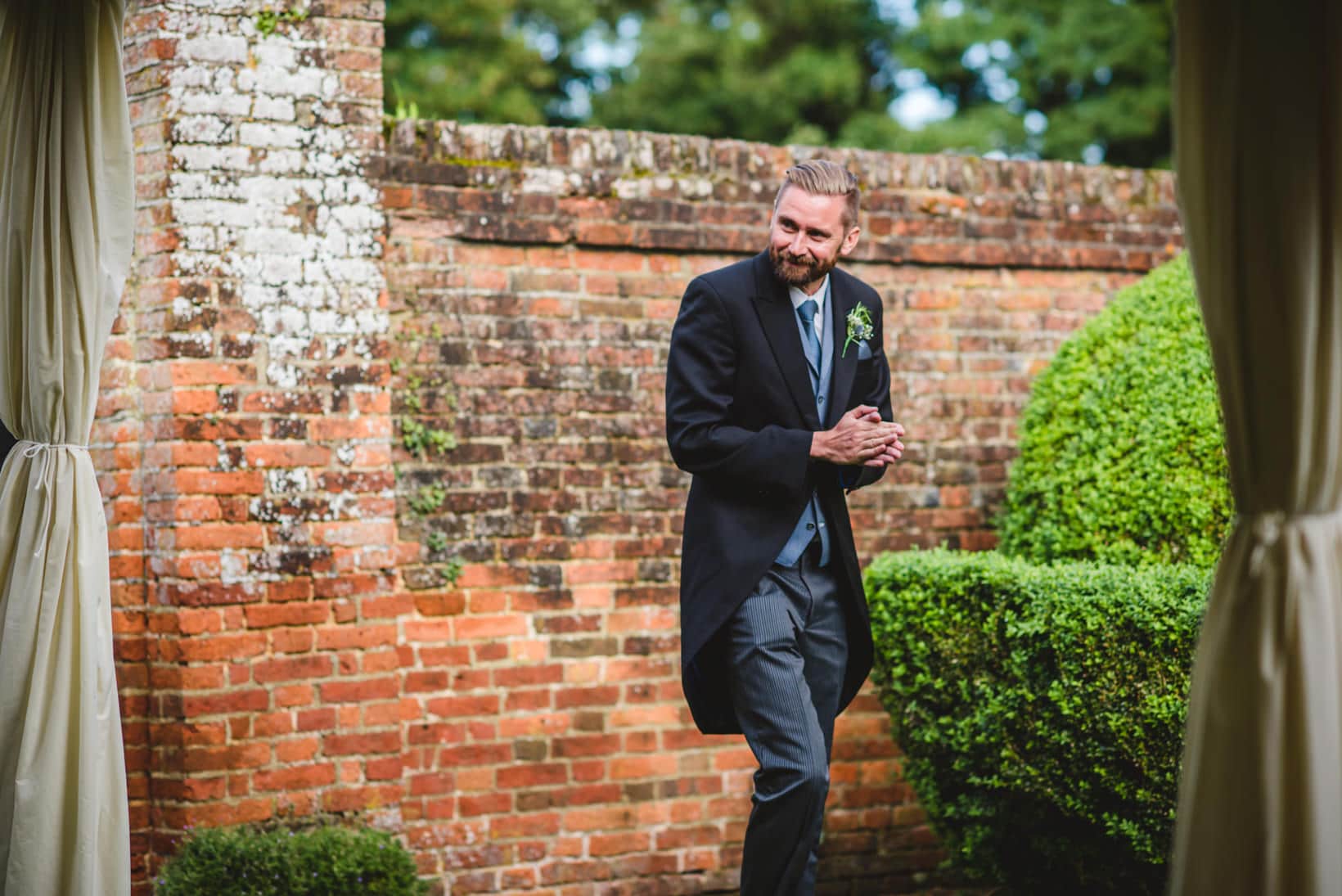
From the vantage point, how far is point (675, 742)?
5.39m

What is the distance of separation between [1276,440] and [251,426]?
136 inches

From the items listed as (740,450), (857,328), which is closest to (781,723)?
(740,450)

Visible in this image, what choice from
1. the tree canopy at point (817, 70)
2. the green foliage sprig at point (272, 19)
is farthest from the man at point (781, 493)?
the tree canopy at point (817, 70)

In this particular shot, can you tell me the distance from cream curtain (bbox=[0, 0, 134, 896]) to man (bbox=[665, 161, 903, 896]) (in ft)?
5.02

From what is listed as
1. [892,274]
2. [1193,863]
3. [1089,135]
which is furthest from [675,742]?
[1089,135]

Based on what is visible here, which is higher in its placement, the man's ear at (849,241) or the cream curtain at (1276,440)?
the man's ear at (849,241)

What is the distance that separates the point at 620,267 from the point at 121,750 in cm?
270

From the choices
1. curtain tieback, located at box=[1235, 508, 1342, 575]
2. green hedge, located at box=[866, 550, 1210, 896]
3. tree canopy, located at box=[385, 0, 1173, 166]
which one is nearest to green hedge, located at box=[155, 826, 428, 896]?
green hedge, located at box=[866, 550, 1210, 896]

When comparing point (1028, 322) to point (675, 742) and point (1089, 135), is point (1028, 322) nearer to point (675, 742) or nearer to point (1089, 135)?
point (675, 742)

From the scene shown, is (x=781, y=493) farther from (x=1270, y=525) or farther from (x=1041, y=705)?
(x=1041, y=705)

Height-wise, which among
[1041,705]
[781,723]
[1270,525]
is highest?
[1270,525]

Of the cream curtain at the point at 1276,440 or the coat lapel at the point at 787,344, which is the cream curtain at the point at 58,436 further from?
the cream curtain at the point at 1276,440

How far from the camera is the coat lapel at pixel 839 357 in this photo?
12.3 ft

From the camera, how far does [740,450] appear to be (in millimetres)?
3506
